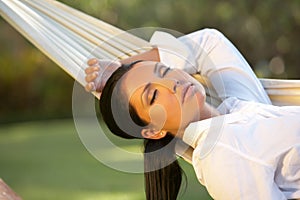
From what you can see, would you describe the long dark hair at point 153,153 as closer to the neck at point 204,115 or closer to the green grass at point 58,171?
the neck at point 204,115

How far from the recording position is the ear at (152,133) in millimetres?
2006

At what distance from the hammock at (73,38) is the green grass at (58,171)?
→ 1.70m

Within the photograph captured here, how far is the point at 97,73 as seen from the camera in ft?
6.91

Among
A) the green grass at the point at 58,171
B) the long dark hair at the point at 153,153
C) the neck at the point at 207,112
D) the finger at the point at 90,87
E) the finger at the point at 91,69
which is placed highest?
the finger at the point at 91,69

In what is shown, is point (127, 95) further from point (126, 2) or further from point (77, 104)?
point (126, 2)

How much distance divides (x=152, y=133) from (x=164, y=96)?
12 cm

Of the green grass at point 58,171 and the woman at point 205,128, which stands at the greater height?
the woman at point 205,128

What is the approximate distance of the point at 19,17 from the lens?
259cm

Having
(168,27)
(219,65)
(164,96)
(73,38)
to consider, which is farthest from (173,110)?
(168,27)

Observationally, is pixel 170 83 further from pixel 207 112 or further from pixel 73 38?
pixel 73 38

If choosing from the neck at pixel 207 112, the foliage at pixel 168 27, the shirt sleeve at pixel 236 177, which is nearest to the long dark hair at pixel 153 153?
the neck at pixel 207 112

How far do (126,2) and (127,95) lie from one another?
4739mm

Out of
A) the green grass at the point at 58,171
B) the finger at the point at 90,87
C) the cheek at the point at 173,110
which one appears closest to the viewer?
the cheek at the point at 173,110

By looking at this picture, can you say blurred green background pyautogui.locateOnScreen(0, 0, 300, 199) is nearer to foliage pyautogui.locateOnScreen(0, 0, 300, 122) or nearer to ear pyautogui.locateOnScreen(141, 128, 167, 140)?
foliage pyautogui.locateOnScreen(0, 0, 300, 122)
